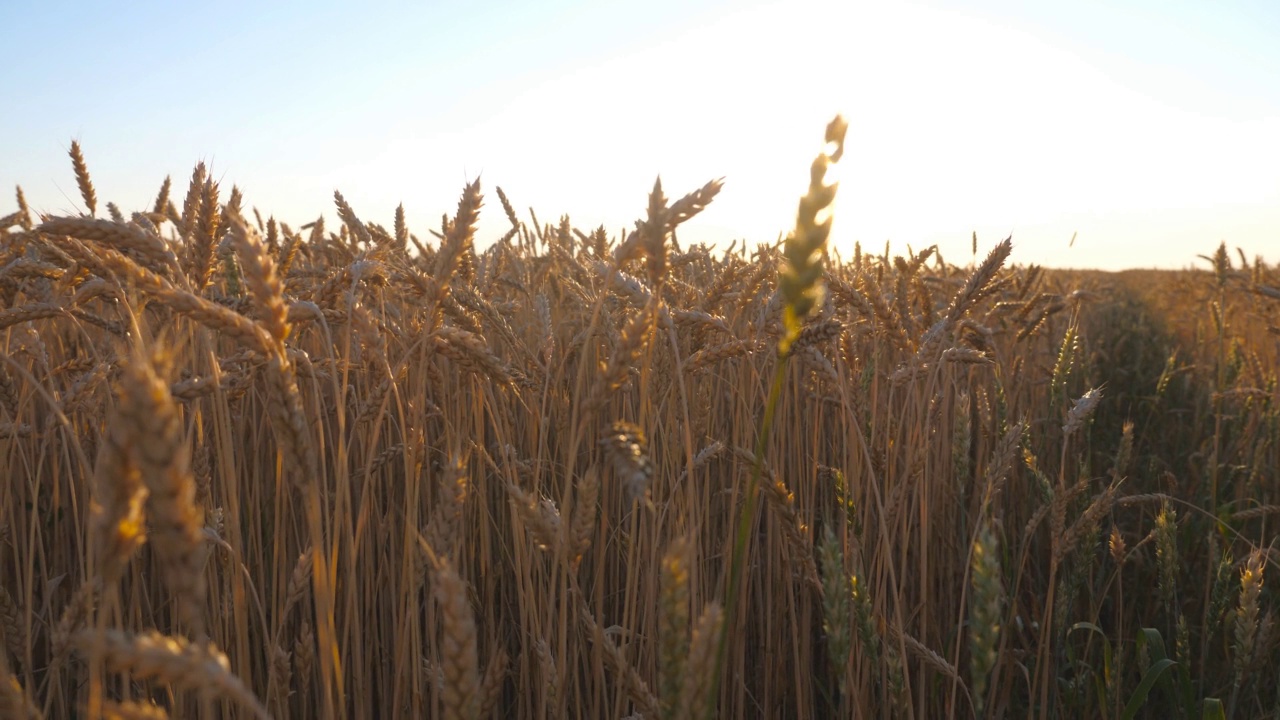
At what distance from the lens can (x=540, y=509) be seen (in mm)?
1281

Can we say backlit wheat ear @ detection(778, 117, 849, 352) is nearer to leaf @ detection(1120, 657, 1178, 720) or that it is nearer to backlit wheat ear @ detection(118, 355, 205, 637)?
backlit wheat ear @ detection(118, 355, 205, 637)

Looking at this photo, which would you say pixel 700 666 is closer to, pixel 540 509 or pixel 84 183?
pixel 540 509

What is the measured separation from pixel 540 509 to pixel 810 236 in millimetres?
729

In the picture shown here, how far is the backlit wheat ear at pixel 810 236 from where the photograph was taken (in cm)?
70

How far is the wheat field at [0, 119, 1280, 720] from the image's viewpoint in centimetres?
85

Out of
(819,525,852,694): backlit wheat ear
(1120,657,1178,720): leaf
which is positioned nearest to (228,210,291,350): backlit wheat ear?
(819,525,852,694): backlit wheat ear

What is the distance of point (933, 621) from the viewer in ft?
7.16

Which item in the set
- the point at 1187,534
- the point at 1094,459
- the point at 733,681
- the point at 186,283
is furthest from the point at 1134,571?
the point at 186,283

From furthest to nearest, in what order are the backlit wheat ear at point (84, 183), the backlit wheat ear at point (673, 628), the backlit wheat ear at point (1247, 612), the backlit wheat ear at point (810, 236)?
the backlit wheat ear at point (84, 183)
the backlit wheat ear at point (1247, 612)
the backlit wheat ear at point (673, 628)
the backlit wheat ear at point (810, 236)

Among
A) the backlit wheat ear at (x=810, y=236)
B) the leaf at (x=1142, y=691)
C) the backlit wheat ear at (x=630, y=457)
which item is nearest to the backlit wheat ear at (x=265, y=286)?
the backlit wheat ear at (x=630, y=457)

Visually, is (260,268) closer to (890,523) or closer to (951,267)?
(890,523)

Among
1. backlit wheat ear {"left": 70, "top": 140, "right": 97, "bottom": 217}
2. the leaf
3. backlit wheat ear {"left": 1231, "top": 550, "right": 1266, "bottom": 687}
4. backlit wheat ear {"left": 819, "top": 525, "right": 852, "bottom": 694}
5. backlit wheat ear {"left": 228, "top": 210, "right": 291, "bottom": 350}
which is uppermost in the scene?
backlit wheat ear {"left": 70, "top": 140, "right": 97, "bottom": 217}

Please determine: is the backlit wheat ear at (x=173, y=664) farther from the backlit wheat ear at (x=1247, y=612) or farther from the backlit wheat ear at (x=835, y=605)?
the backlit wheat ear at (x=1247, y=612)

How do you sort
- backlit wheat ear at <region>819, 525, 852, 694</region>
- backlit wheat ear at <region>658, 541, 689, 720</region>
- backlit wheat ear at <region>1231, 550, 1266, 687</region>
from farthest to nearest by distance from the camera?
backlit wheat ear at <region>1231, 550, 1266, 687</region> < backlit wheat ear at <region>819, 525, 852, 694</region> < backlit wheat ear at <region>658, 541, 689, 720</region>
